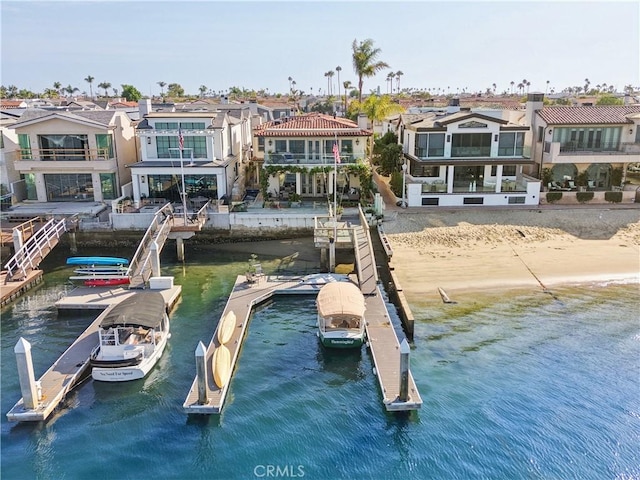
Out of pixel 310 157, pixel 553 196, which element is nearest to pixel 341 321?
pixel 310 157

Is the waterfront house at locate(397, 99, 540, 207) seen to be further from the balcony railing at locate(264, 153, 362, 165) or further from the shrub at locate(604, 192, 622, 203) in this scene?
the balcony railing at locate(264, 153, 362, 165)

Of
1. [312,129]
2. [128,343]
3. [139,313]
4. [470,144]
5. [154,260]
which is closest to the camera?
[128,343]

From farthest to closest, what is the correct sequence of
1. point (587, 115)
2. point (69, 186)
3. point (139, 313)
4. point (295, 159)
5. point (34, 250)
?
point (587, 115) < point (69, 186) < point (295, 159) < point (34, 250) < point (139, 313)

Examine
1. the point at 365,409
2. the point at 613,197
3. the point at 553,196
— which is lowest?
the point at 365,409

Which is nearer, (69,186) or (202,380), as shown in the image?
(202,380)

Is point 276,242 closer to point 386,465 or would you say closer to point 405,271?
point 405,271

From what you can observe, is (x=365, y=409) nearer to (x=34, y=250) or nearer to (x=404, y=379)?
(x=404, y=379)

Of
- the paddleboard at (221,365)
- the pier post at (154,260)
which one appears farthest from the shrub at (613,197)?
the pier post at (154,260)

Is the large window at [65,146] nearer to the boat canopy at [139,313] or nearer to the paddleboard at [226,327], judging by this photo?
the boat canopy at [139,313]
